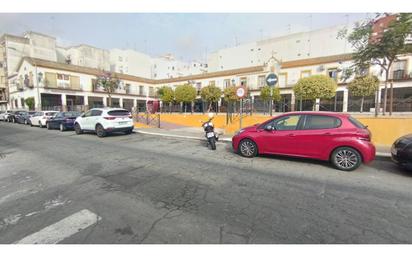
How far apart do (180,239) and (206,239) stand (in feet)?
1.11

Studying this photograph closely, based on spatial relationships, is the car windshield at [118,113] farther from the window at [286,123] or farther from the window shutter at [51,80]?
the window shutter at [51,80]

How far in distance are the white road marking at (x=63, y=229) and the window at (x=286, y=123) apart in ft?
17.0

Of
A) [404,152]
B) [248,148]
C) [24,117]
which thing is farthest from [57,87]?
Answer: [404,152]

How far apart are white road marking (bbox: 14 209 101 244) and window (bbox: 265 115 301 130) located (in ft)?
17.0

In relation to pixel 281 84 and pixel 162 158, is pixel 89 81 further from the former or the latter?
pixel 162 158

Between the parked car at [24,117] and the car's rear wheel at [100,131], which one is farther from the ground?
the parked car at [24,117]

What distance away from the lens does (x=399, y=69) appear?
2502cm

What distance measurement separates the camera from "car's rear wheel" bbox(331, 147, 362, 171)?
5273 mm

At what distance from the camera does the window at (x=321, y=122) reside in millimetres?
5570

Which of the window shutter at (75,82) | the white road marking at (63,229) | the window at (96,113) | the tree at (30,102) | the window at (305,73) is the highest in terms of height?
the window at (305,73)

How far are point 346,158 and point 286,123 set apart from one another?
1783 mm

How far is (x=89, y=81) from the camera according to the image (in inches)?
1393

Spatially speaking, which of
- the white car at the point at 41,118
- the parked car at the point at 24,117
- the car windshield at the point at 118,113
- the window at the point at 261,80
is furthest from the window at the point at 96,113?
the window at the point at 261,80

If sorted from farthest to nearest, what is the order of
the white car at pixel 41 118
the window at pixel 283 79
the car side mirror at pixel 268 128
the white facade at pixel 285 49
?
the white facade at pixel 285 49, the window at pixel 283 79, the white car at pixel 41 118, the car side mirror at pixel 268 128
